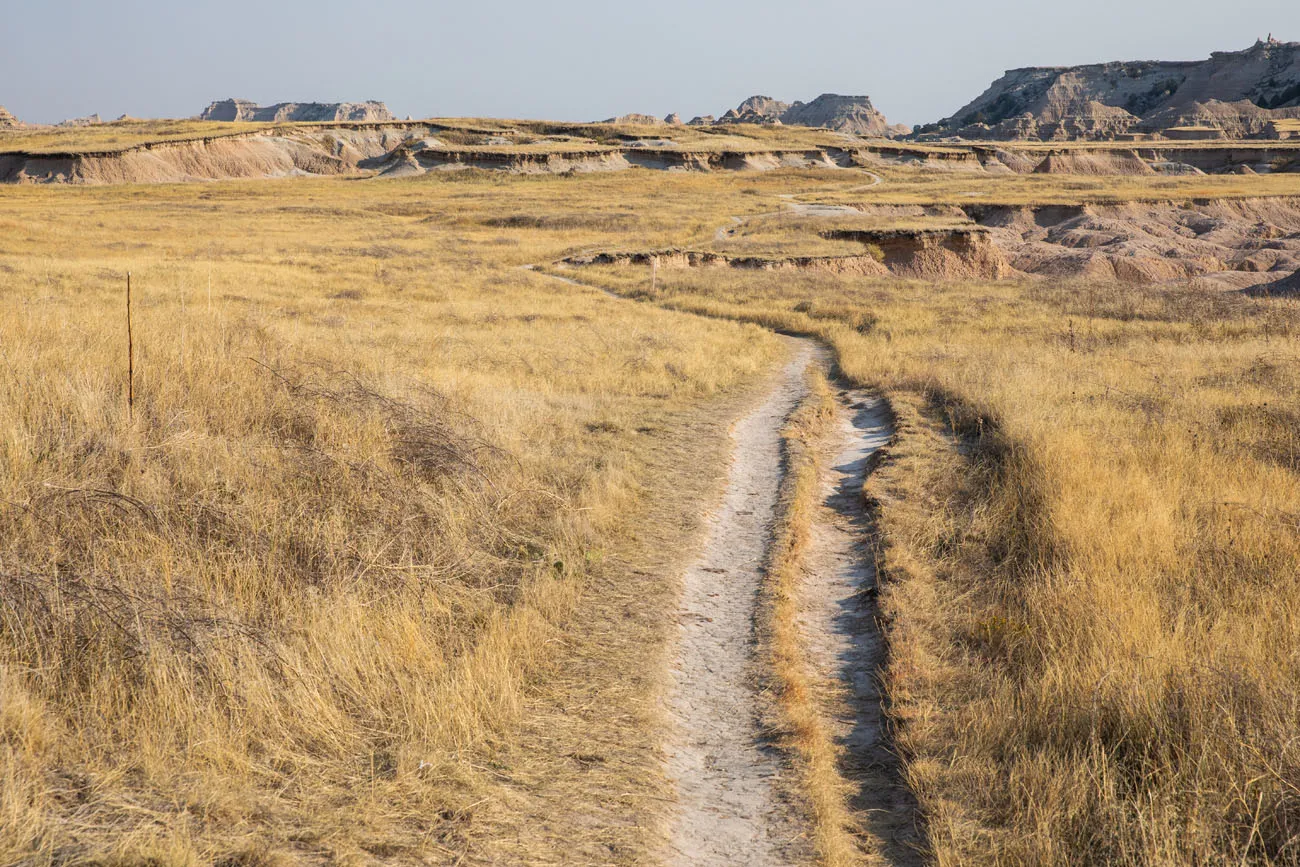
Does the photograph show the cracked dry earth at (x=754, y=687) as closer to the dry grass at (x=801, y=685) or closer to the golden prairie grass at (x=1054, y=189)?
the dry grass at (x=801, y=685)

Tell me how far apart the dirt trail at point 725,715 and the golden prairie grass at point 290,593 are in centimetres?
28

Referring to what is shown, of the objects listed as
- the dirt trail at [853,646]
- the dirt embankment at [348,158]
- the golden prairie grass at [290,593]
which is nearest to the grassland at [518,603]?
the golden prairie grass at [290,593]

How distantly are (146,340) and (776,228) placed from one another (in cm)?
3974

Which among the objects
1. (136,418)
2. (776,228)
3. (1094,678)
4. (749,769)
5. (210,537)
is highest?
(776,228)

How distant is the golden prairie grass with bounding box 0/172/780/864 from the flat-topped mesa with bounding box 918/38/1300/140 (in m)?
142

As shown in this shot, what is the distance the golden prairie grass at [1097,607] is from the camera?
4.28m

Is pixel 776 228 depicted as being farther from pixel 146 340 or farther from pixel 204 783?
pixel 204 783

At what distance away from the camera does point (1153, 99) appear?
557ft

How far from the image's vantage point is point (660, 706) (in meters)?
5.60

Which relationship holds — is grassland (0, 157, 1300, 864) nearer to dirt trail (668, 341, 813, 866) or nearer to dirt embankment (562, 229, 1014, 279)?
dirt trail (668, 341, 813, 866)

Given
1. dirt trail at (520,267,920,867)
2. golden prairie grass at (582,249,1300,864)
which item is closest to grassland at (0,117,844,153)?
golden prairie grass at (582,249,1300,864)

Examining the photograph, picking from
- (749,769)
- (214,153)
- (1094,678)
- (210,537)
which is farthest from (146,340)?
(214,153)

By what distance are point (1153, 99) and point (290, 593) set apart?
199 metres

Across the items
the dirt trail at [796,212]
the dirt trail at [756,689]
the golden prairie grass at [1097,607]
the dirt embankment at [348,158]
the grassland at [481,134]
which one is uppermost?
the grassland at [481,134]
